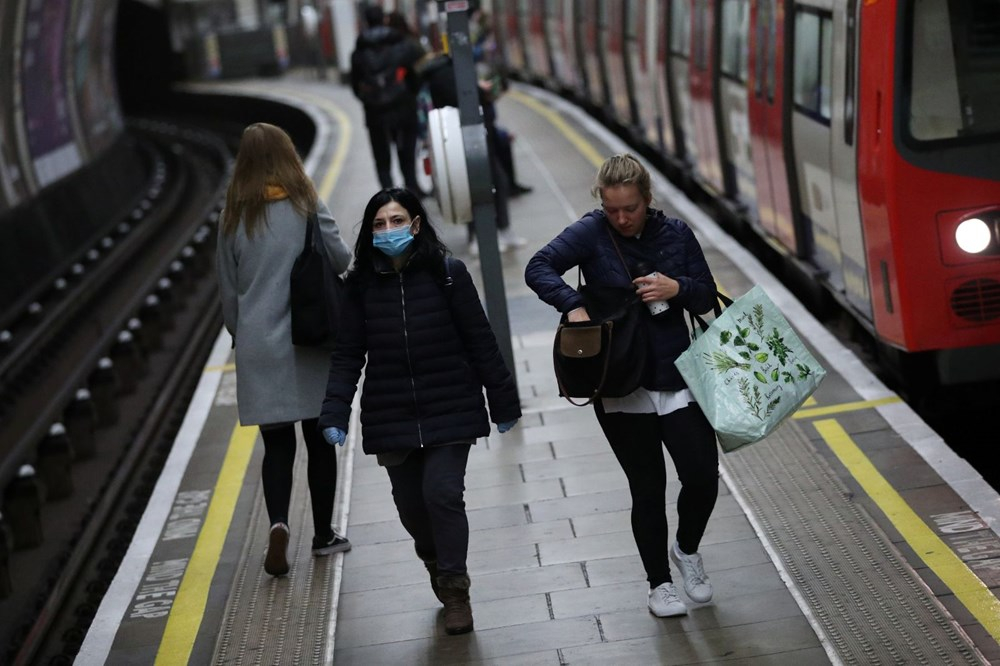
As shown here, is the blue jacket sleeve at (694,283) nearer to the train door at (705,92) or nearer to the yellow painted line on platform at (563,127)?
the train door at (705,92)

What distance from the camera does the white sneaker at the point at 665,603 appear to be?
558cm

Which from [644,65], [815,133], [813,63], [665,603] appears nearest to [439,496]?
[665,603]

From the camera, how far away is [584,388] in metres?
5.26

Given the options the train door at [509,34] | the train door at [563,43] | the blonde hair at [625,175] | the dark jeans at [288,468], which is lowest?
the train door at [509,34]

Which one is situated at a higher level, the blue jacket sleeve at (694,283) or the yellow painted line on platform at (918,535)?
the blue jacket sleeve at (694,283)

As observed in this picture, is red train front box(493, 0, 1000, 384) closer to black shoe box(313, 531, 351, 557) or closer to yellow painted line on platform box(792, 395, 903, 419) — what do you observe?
yellow painted line on platform box(792, 395, 903, 419)

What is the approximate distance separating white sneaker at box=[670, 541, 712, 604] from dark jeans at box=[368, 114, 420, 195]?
7.26 metres

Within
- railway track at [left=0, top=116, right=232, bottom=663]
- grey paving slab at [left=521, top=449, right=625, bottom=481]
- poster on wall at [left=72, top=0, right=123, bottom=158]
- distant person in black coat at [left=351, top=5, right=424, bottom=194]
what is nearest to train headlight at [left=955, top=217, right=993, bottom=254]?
grey paving slab at [left=521, top=449, right=625, bottom=481]

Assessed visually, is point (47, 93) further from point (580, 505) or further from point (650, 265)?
point (650, 265)

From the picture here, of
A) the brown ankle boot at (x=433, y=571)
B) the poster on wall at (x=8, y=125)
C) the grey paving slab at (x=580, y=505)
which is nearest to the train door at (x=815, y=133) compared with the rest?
the grey paving slab at (x=580, y=505)

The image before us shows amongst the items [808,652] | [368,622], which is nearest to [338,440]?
[368,622]

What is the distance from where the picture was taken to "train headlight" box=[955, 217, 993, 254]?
7191 mm

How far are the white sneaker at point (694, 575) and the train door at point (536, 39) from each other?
22190 mm

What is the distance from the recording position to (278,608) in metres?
6.11
